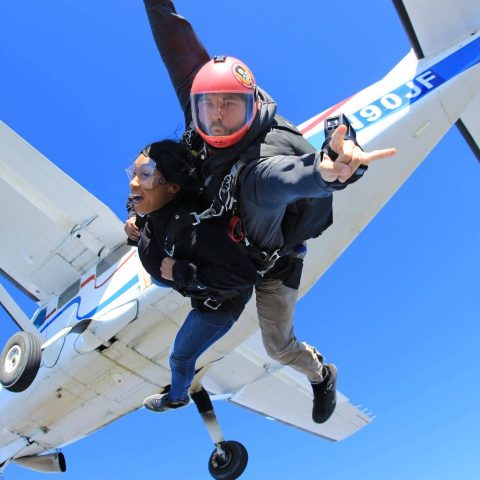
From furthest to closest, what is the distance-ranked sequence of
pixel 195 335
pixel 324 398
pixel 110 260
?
pixel 110 260 < pixel 324 398 < pixel 195 335

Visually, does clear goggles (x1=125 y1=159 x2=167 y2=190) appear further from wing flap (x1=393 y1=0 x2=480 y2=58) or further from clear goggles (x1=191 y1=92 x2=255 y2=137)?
wing flap (x1=393 y1=0 x2=480 y2=58)

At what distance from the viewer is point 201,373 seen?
807 cm

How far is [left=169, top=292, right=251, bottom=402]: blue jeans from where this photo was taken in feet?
15.1

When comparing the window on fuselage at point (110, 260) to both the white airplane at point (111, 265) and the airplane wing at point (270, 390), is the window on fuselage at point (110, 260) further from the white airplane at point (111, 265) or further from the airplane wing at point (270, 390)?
the airplane wing at point (270, 390)

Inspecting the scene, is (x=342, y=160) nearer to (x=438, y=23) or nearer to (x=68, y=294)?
(x=438, y=23)

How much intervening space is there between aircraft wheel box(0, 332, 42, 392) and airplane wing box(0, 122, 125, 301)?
233 centimetres

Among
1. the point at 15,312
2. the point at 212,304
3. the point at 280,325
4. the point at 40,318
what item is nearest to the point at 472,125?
the point at 280,325

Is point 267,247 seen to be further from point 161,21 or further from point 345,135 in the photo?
point 161,21

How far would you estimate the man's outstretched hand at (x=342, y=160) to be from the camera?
2820mm

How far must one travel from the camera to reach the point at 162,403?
576cm

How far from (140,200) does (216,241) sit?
0.59 meters

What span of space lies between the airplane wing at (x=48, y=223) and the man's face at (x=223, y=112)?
5401mm

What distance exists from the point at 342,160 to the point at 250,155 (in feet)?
2.68

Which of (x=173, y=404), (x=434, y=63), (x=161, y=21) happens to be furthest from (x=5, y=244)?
(x=434, y=63)
